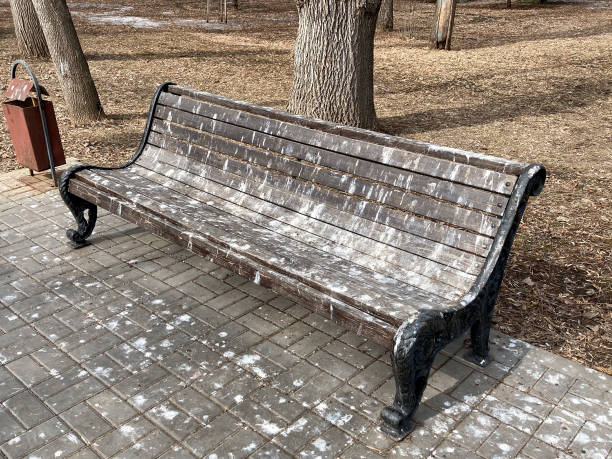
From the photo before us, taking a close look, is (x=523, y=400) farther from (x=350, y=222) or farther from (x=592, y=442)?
(x=350, y=222)

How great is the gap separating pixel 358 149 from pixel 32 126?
3.76 meters

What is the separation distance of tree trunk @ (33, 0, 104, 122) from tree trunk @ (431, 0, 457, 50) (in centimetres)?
851

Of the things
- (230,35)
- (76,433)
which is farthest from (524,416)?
(230,35)

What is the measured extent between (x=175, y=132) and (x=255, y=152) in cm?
101

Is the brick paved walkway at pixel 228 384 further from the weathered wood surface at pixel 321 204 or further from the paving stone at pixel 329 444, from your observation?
the weathered wood surface at pixel 321 204

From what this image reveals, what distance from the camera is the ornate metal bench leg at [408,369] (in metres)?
2.82

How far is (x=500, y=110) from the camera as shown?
9.28 metres

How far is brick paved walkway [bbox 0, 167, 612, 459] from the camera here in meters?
3.01

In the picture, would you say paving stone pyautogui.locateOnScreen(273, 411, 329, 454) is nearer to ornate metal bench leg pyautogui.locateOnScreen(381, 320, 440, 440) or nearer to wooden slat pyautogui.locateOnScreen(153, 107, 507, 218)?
ornate metal bench leg pyautogui.locateOnScreen(381, 320, 440, 440)

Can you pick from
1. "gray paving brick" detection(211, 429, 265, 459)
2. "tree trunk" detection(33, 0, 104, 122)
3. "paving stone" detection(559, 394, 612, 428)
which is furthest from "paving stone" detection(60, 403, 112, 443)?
"tree trunk" detection(33, 0, 104, 122)

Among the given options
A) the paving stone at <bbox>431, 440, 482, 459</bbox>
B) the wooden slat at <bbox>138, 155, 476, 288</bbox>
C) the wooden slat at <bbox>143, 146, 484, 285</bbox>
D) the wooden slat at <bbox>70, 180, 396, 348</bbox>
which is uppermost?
the wooden slat at <bbox>143, 146, 484, 285</bbox>

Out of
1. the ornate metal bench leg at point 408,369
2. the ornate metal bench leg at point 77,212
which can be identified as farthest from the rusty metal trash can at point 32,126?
the ornate metal bench leg at point 408,369

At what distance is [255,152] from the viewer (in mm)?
4496

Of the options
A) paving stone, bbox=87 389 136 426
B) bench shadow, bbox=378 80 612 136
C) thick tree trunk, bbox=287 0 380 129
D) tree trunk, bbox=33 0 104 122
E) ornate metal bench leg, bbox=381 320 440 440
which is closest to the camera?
ornate metal bench leg, bbox=381 320 440 440
